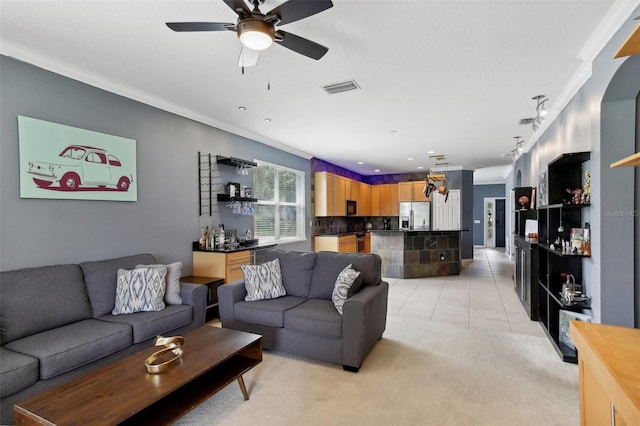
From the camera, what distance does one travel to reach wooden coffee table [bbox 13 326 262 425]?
1487 mm

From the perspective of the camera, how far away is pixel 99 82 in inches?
125

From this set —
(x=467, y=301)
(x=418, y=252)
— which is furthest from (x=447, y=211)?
(x=467, y=301)

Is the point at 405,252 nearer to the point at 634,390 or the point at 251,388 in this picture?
the point at 251,388

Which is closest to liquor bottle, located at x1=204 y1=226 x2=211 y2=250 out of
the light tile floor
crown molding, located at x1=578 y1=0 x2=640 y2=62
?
the light tile floor

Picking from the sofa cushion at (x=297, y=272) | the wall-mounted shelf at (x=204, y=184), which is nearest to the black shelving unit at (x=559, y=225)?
the sofa cushion at (x=297, y=272)

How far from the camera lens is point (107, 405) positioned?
5.07 ft

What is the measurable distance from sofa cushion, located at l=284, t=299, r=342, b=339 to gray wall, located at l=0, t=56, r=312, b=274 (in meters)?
2.01

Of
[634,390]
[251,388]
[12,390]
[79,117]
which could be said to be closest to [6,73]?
[79,117]

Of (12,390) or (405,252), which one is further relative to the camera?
(405,252)

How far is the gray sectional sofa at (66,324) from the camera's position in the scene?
2.02m

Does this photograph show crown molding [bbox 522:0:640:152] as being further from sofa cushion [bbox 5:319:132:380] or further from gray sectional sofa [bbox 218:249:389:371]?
sofa cushion [bbox 5:319:132:380]

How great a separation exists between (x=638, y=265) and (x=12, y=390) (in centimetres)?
430

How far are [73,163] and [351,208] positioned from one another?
6.51 meters

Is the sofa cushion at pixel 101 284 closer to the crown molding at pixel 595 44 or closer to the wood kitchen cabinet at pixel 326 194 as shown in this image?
the crown molding at pixel 595 44
